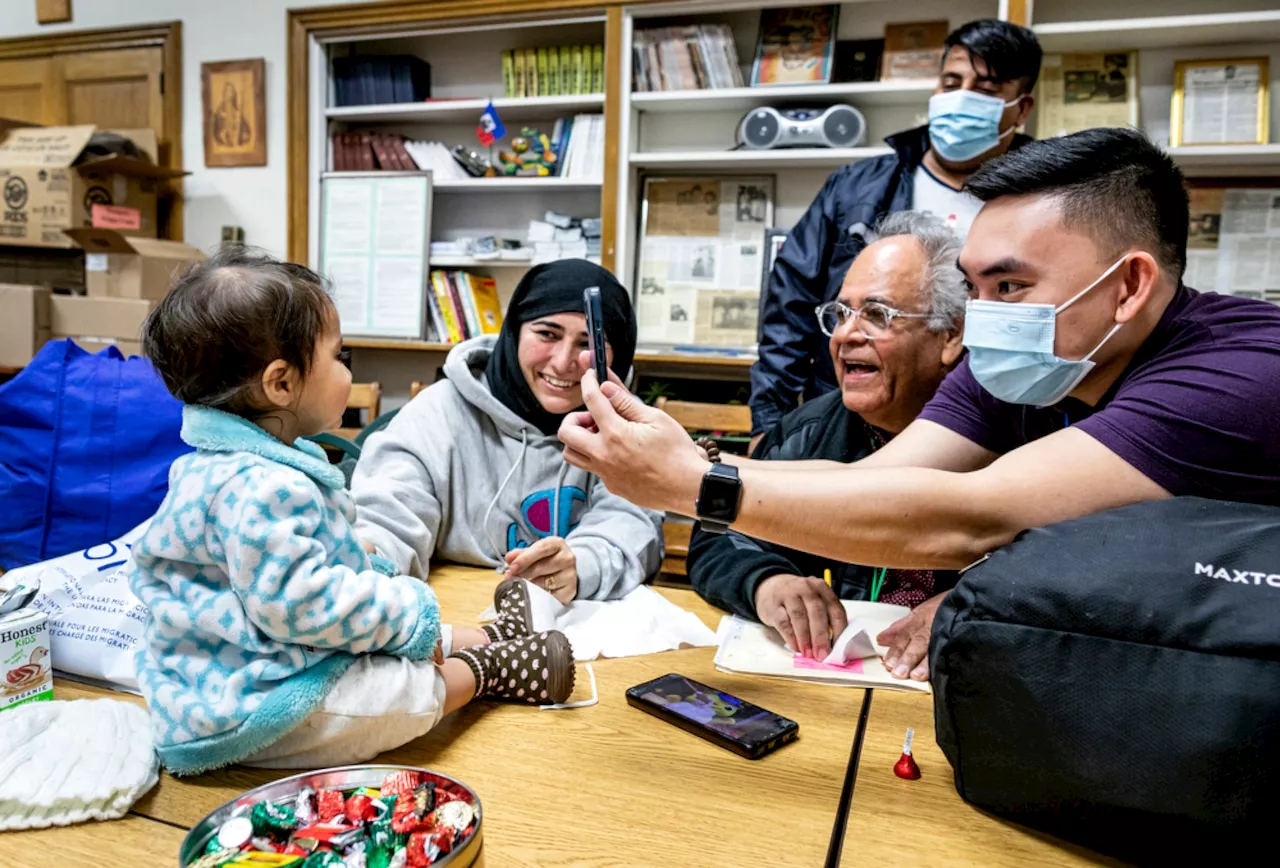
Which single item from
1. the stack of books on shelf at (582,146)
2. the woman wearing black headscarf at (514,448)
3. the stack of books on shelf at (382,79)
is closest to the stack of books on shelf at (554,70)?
the stack of books on shelf at (582,146)

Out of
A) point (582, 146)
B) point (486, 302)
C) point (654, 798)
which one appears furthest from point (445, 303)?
point (654, 798)

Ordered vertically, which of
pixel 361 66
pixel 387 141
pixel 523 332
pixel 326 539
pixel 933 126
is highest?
pixel 361 66

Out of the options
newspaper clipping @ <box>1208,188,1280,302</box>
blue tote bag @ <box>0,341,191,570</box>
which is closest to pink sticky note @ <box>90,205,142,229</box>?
blue tote bag @ <box>0,341,191,570</box>

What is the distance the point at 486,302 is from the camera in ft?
12.6

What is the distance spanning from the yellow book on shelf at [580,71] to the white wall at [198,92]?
4.33 ft

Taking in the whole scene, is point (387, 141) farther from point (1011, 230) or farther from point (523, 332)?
point (1011, 230)

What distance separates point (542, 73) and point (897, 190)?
1.90 m

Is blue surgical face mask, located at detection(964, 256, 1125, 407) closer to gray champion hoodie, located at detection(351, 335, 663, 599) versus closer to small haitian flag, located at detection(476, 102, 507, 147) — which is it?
gray champion hoodie, located at detection(351, 335, 663, 599)

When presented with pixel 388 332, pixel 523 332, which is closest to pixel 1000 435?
pixel 523 332

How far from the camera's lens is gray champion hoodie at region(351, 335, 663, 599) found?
1530 millimetres

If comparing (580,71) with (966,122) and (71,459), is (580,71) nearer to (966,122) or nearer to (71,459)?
(966,122)

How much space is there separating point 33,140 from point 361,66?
1.48m

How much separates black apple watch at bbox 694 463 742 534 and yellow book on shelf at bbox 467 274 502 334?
9.51 feet

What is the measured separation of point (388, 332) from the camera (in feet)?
12.7
